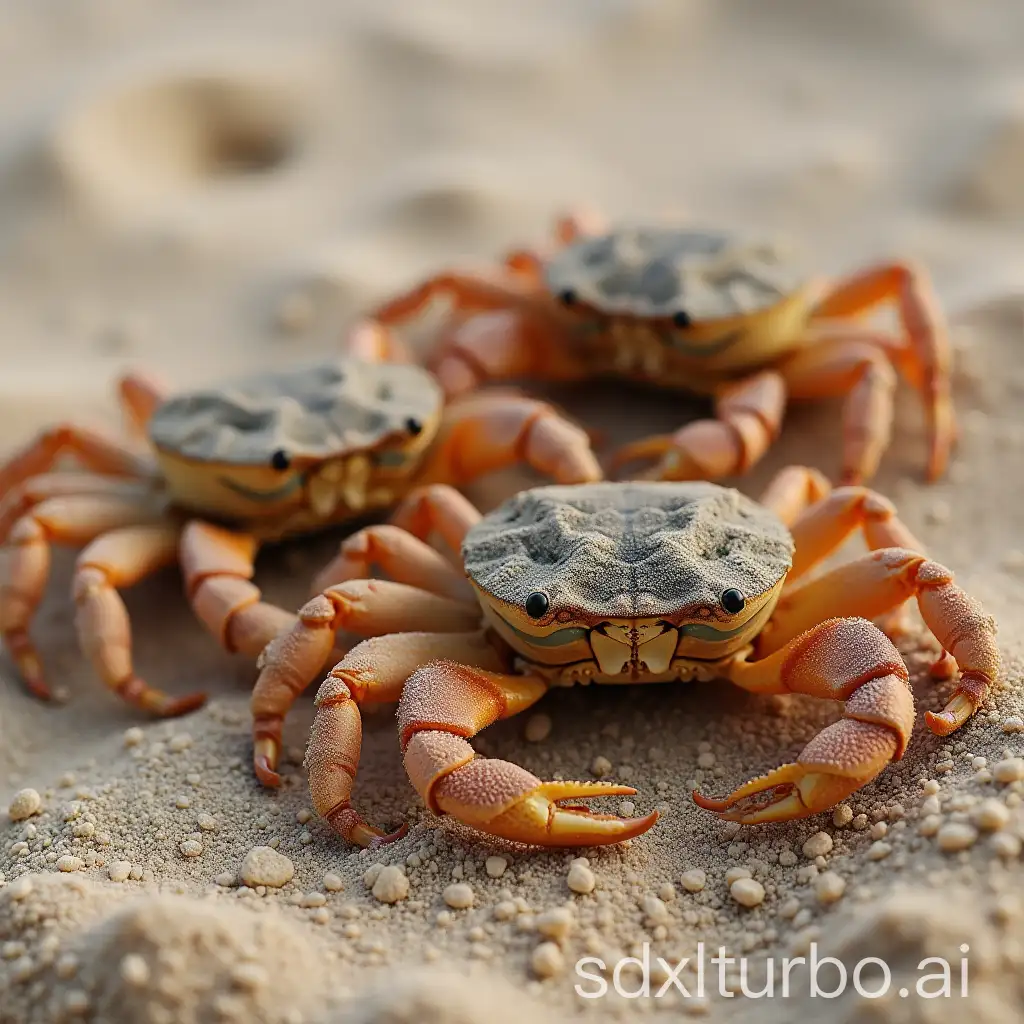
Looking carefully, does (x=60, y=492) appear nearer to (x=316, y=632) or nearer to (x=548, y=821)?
(x=316, y=632)

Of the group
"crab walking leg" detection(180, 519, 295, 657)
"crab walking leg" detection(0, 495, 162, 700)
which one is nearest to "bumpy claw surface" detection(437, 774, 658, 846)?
"crab walking leg" detection(180, 519, 295, 657)

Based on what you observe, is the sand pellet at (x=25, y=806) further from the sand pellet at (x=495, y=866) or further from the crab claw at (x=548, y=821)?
the sand pellet at (x=495, y=866)

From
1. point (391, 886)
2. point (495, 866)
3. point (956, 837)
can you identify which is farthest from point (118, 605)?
point (956, 837)

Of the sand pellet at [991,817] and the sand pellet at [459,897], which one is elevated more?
the sand pellet at [991,817]

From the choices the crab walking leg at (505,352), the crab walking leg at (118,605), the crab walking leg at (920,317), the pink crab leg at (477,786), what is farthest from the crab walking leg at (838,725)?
the crab walking leg at (505,352)

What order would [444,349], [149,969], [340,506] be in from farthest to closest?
[444,349], [340,506], [149,969]

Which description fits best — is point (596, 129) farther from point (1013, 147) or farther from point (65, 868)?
point (65, 868)

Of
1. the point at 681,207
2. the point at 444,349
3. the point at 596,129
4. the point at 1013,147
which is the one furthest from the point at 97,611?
the point at 1013,147
